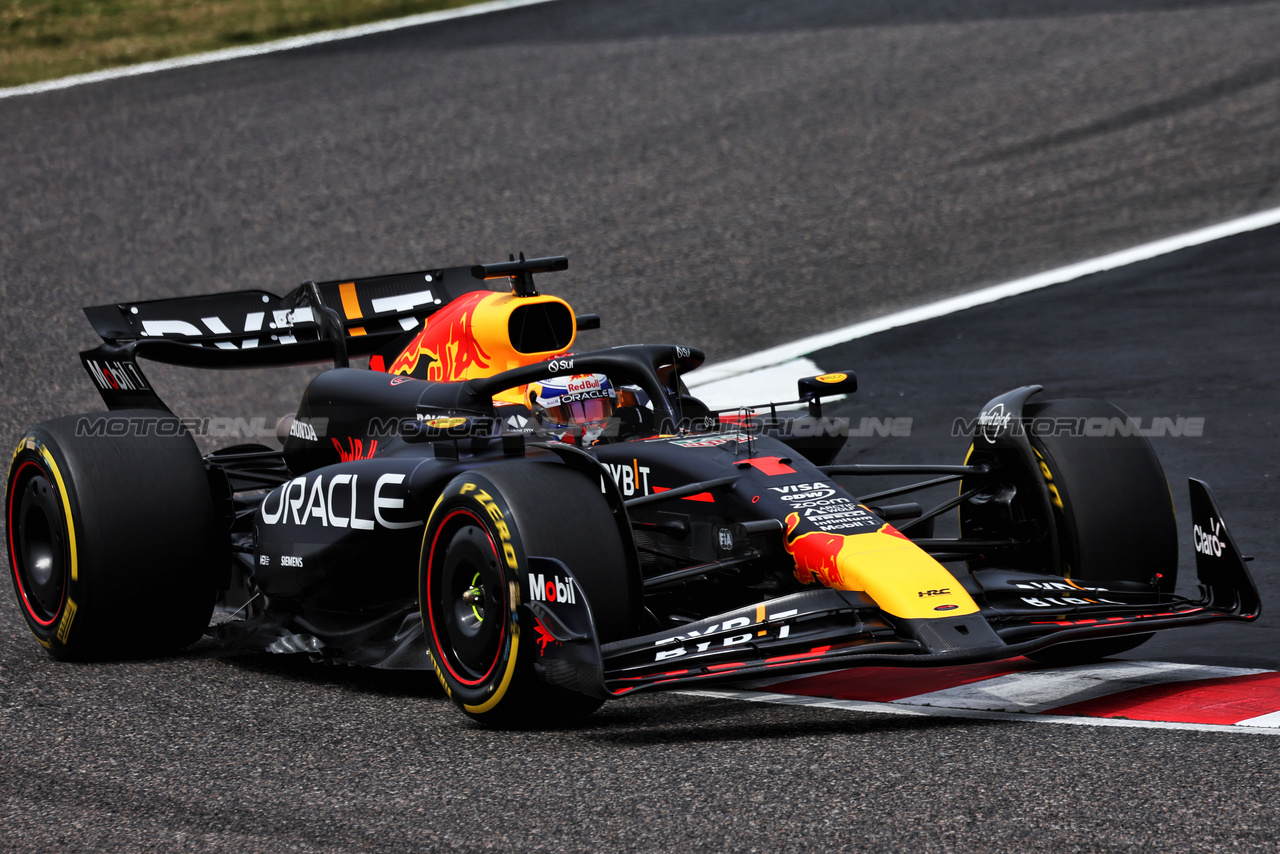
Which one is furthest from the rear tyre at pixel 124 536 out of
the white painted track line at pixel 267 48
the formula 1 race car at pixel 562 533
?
the white painted track line at pixel 267 48

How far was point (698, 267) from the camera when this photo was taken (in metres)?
13.5

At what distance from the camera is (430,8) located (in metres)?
21.3

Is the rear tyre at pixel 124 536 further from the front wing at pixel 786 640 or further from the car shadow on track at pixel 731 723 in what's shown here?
the front wing at pixel 786 640

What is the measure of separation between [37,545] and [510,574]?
2.62m

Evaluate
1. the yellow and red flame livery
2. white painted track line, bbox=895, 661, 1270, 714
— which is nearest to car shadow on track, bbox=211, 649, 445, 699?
the yellow and red flame livery

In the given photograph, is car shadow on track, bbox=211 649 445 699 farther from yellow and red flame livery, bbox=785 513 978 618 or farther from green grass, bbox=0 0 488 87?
green grass, bbox=0 0 488 87

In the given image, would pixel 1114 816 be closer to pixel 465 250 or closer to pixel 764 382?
pixel 764 382

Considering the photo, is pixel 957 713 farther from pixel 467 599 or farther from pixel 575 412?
pixel 575 412

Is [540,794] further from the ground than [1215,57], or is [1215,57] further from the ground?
[1215,57]

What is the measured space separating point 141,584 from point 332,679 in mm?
808

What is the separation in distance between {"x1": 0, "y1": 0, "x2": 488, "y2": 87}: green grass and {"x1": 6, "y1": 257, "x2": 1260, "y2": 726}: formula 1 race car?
13.4 metres

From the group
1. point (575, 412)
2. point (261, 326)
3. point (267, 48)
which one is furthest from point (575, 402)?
point (267, 48)

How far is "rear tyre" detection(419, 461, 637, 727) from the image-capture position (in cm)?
452

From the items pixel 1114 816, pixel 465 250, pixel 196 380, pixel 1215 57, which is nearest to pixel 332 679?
pixel 1114 816
